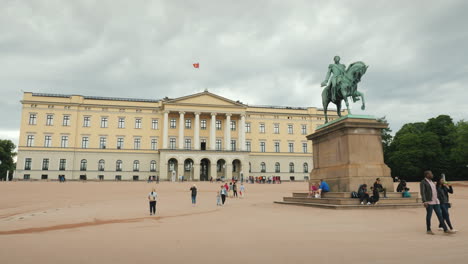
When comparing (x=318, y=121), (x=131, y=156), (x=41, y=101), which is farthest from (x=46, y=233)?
(x=318, y=121)

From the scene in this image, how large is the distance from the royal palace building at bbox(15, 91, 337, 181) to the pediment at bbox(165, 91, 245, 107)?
181 millimetres

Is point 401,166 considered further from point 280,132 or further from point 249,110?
point 249,110

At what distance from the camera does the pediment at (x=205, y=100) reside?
62.7 m

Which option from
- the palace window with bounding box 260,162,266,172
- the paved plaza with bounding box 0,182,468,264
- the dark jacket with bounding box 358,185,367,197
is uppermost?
the palace window with bounding box 260,162,266,172

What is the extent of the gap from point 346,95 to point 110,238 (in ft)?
39.8

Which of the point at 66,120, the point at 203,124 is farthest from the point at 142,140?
the point at 66,120

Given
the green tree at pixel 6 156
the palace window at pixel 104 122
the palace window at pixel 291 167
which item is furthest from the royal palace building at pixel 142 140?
the green tree at pixel 6 156

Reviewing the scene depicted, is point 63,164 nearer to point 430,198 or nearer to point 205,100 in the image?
point 205,100

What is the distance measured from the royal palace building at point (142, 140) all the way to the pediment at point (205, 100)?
0.18m

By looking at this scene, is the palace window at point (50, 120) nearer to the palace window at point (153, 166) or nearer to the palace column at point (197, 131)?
the palace window at point (153, 166)

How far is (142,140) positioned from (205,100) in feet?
45.3

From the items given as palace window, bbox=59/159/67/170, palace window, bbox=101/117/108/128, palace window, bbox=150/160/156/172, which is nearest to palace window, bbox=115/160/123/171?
palace window, bbox=150/160/156/172

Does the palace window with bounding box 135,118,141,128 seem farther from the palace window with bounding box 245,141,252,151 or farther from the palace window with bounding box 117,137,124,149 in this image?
the palace window with bounding box 245,141,252,151

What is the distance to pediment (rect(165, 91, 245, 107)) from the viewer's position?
62.7m
